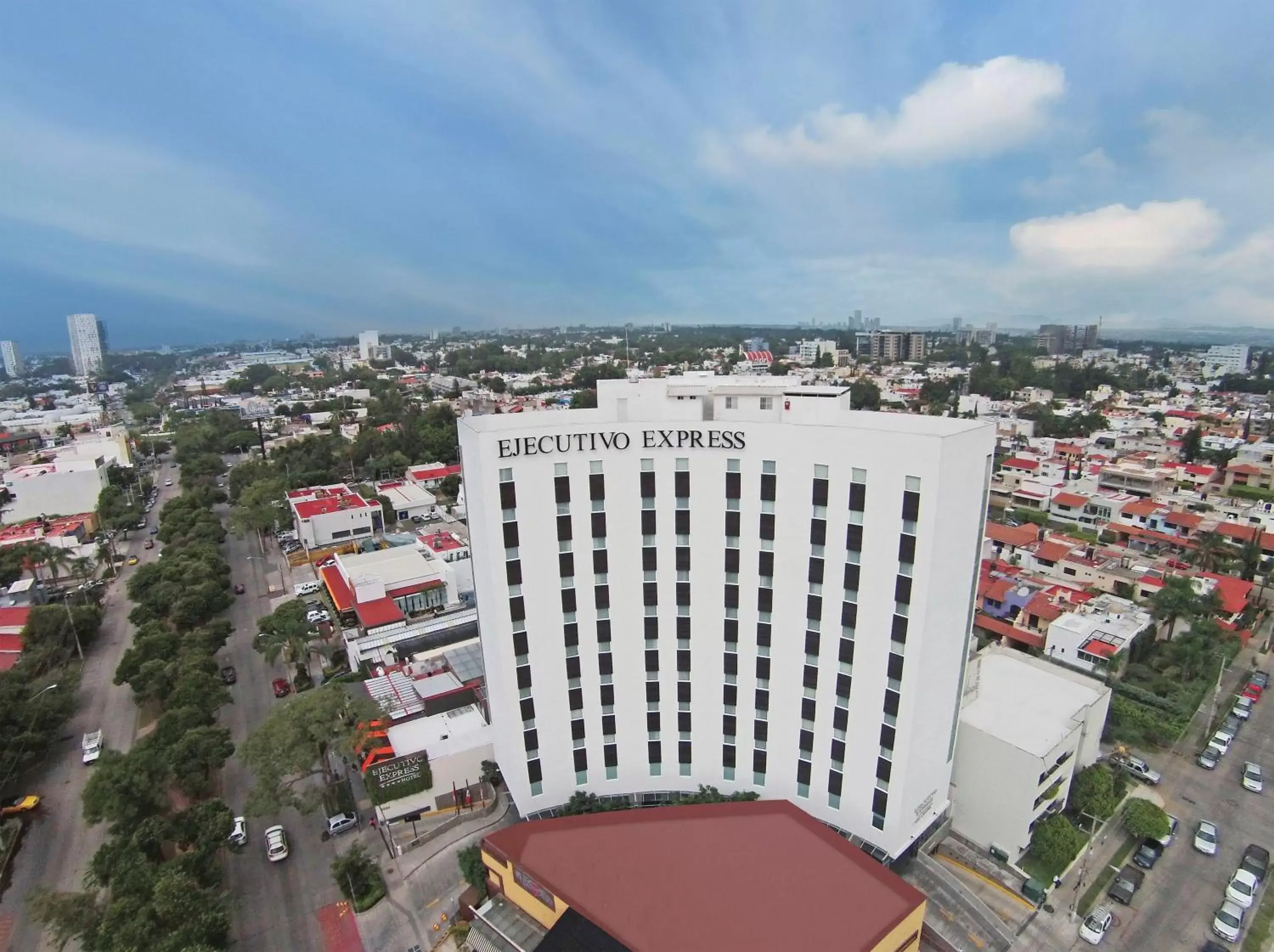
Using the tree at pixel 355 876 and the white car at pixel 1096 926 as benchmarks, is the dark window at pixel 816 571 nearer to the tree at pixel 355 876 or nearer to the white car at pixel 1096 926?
the white car at pixel 1096 926

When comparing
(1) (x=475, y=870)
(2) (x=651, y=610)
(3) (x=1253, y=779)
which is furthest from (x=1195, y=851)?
(1) (x=475, y=870)

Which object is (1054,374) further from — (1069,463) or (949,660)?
(949,660)

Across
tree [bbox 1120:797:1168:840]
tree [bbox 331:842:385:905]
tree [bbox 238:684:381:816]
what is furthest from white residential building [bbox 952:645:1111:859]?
tree [bbox 238:684:381:816]

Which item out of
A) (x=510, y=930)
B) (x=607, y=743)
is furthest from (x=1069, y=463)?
(x=510, y=930)

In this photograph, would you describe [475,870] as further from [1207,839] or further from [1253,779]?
[1253,779]

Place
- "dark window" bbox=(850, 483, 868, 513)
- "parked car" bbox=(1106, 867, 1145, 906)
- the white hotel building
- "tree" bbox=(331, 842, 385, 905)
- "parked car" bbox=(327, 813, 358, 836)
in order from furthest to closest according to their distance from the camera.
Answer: "parked car" bbox=(327, 813, 358, 836)
"parked car" bbox=(1106, 867, 1145, 906)
"tree" bbox=(331, 842, 385, 905)
the white hotel building
"dark window" bbox=(850, 483, 868, 513)

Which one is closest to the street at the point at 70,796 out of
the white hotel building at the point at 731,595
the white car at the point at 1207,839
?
the white hotel building at the point at 731,595

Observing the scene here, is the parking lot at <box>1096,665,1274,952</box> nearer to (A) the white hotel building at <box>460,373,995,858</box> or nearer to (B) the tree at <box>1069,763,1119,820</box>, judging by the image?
(B) the tree at <box>1069,763,1119,820</box>
